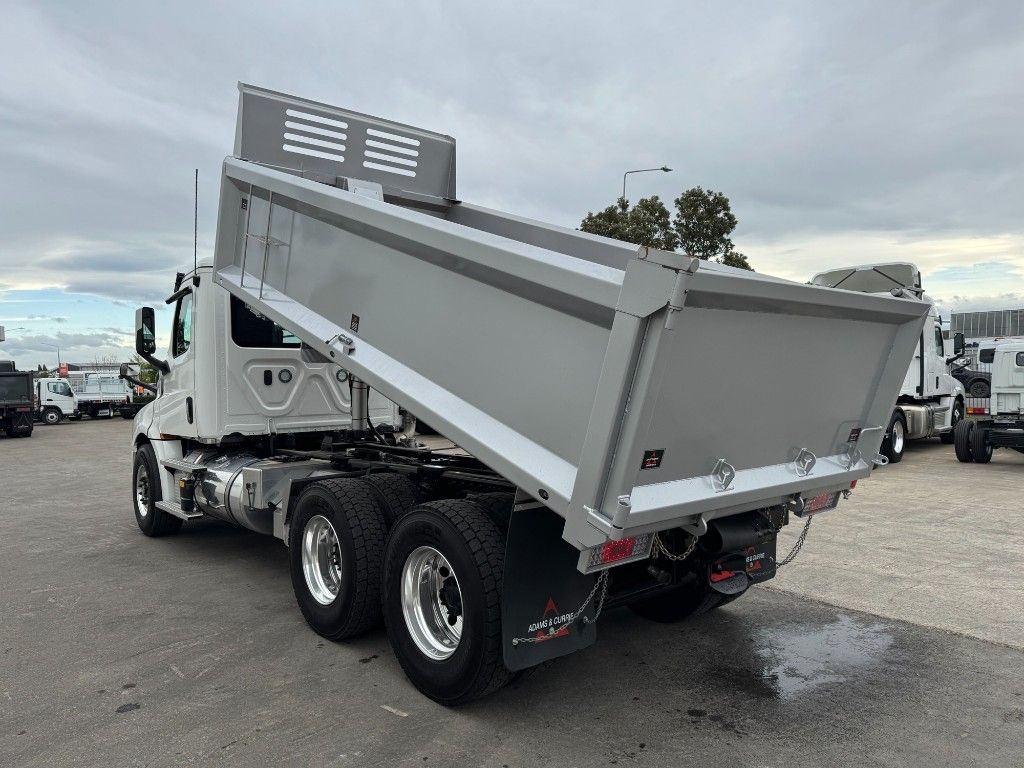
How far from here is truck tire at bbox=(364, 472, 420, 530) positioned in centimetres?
475

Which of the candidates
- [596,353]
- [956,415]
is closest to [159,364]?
[596,353]

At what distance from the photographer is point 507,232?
6.19 metres

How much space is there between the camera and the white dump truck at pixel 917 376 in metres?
14.1

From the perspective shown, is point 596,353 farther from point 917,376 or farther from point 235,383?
point 917,376

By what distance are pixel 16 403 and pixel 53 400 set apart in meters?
9.39

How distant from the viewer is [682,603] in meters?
5.12

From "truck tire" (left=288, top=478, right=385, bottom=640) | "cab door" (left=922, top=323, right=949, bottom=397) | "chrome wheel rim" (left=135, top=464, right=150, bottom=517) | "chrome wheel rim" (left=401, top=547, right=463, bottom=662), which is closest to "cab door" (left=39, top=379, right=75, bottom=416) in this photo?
"chrome wheel rim" (left=135, top=464, right=150, bottom=517)

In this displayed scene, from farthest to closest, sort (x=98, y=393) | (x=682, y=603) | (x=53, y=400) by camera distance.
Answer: (x=98, y=393)
(x=53, y=400)
(x=682, y=603)

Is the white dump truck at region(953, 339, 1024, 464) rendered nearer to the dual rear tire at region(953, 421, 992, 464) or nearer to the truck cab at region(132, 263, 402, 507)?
the dual rear tire at region(953, 421, 992, 464)

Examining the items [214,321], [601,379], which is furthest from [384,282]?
[214,321]

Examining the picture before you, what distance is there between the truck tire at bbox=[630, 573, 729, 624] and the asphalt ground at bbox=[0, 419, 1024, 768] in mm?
99

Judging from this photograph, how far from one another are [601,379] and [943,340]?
16666 millimetres

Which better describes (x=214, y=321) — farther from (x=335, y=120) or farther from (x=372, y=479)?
(x=372, y=479)

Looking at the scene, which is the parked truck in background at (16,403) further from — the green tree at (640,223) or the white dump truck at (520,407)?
the white dump truck at (520,407)
